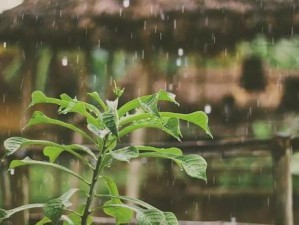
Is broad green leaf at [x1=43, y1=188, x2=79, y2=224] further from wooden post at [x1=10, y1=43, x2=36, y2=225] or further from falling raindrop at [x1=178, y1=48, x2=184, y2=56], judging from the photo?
falling raindrop at [x1=178, y1=48, x2=184, y2=56]

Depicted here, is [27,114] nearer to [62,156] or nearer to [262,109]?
[62,156]

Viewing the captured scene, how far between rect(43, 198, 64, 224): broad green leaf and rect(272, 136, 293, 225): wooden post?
128cm

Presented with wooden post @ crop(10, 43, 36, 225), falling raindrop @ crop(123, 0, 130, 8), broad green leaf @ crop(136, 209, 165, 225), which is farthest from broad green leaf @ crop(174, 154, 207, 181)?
falling raindrop @ crop(123, 0, 130, 8)

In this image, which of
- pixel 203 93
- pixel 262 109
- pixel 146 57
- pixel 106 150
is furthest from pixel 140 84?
pixel 106 150

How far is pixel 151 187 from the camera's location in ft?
11.2

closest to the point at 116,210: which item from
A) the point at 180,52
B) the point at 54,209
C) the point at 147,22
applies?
the point at 54,209

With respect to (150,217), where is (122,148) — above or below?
above

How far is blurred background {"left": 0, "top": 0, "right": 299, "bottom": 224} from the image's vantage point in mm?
2449

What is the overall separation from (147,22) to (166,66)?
40 cm


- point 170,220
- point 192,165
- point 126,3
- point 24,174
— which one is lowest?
point 170,220

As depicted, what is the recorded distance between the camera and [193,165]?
118 cm

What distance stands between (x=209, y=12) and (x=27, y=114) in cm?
105

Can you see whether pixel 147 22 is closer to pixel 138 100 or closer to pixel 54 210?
pixel 138 100

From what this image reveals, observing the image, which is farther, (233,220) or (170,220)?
(233,220)
